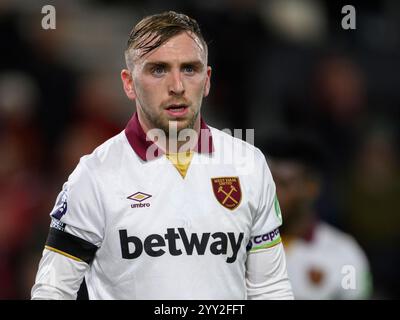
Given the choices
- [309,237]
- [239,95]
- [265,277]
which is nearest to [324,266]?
[309,237]

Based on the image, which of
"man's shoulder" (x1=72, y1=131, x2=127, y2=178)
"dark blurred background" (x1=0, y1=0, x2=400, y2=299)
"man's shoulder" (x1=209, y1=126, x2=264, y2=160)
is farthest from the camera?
"dark blurred background" (x1=0, y1=0, x2=400, y2=299)

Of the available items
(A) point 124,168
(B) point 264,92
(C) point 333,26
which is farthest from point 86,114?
(A) point 124,168

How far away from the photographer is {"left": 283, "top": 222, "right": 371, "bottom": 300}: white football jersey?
5562 millimetres

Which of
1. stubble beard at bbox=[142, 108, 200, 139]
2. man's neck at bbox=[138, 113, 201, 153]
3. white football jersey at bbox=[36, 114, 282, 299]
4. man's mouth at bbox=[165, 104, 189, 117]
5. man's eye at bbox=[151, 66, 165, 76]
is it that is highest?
man's eye at bbox=[151, 66, 165, 76]

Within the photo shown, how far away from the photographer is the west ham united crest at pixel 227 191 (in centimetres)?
350

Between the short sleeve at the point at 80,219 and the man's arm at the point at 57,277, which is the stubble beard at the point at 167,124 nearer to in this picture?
the short sleeve at the point at 80,219

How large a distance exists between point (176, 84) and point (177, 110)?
0.32ft

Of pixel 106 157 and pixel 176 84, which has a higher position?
pixel 176 84

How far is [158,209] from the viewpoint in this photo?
136 inches

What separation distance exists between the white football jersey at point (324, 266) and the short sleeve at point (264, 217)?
1987mm

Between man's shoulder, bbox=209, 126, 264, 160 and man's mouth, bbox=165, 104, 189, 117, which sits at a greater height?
man's mouth, bbox=165, 104, 189, 117

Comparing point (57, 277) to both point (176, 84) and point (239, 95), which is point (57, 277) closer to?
point (176, 84)

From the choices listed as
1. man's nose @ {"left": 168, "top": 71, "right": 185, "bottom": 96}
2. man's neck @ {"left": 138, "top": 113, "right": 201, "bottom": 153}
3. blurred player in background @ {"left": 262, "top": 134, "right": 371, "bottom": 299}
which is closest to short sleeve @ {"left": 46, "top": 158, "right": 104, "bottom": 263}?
man's neck @ {"left": 138, "top": 113, "right": 201, "bottom": 153}

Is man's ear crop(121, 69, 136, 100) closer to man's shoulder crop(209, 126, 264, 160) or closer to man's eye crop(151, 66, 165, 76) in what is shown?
man's eye crop(151, 66, 165, 76)
